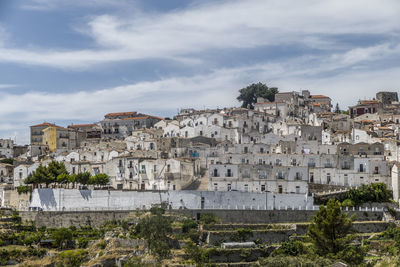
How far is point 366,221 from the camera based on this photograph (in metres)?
56.4

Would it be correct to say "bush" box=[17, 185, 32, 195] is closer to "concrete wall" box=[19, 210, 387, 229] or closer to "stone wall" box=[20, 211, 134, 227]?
"concrete wall" box=[19, 210, 387, 229]

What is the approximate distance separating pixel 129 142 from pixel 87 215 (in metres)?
21.9

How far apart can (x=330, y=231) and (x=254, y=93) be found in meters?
56.8

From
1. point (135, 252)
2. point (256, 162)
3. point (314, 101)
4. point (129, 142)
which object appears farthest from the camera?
point (314, 101)

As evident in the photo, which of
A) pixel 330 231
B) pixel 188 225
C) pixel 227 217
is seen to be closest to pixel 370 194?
pixel 330 231

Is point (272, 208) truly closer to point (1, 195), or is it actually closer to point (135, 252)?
point (135, 252)

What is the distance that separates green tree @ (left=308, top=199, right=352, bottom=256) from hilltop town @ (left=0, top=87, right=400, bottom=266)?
2.72m

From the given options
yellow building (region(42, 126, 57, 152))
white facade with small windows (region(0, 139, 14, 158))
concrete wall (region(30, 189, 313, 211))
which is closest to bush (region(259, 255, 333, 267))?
concrete wall (region(30, 189, 313, 211))

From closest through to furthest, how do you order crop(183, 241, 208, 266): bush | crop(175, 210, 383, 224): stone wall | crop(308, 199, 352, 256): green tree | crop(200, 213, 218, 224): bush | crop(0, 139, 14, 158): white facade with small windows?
crop(308, 199, 352, 256): green tree
crop(183, 241, 208, 266): bush
crop(200, 213, 218, 224): bush
crop(175, 210, 383, 224): stone wall
crop(0, 139, 14, 158): white facade with small windows

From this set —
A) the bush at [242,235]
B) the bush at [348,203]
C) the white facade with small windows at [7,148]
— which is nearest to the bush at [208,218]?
the bush at [242,235]

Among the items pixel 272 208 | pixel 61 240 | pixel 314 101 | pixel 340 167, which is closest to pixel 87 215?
pixel 61 240

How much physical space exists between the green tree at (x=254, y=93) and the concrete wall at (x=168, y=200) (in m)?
45.0

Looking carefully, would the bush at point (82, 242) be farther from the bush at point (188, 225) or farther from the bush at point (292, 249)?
the bush at point (292, 249)

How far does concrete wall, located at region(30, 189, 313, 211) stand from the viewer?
191 ft
